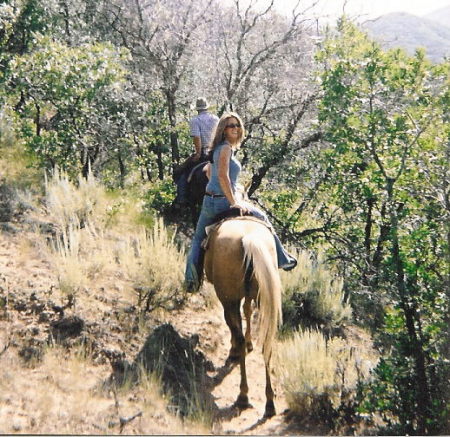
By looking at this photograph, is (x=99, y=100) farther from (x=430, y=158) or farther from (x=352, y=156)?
(x=430, y=158)

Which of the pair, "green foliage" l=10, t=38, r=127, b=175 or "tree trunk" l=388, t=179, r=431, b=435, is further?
"green foliage" l=10, t=38, r=127, b=175

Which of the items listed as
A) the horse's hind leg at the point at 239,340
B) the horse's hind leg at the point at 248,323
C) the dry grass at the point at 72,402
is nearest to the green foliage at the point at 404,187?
the horse's hind leg at the point at 239,340

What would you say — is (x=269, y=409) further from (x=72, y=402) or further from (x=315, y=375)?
(x=72, y=402)

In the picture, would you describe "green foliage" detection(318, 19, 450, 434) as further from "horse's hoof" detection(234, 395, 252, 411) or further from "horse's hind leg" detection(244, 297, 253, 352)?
"horse's hind leg" detection(244, 297, 253, 352)

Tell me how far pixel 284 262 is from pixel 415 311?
153 centimetres

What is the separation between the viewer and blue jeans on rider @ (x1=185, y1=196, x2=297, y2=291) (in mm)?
4992

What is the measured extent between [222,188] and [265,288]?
4.11ft

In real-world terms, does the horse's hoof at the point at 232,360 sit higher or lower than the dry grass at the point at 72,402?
lower

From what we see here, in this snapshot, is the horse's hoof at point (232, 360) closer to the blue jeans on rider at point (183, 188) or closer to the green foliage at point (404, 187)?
the green foliage at point (404, 187)

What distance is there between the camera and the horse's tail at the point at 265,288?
4059 mm

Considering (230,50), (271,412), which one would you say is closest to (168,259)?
(271,412)

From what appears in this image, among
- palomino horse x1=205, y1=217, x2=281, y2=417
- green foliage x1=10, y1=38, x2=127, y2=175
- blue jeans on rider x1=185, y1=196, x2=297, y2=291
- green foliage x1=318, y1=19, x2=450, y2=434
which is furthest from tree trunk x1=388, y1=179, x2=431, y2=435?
green foliage x1=10, y1=38, x2=127, y2=175

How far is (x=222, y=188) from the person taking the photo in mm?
4809

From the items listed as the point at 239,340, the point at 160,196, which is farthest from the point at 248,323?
the point at 160,196
